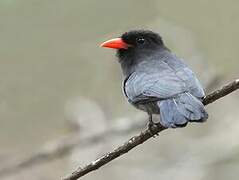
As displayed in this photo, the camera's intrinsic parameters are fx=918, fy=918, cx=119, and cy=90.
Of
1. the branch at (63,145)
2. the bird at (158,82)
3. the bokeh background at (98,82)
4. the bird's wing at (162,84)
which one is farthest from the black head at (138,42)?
the branch at (63,145)

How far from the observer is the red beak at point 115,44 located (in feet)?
19.4

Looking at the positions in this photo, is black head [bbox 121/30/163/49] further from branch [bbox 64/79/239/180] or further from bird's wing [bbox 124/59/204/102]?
branch [bbox 64/79/239/180]

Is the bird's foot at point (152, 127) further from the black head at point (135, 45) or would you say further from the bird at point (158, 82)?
the black head at point (135, 45)

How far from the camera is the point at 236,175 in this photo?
324 inches

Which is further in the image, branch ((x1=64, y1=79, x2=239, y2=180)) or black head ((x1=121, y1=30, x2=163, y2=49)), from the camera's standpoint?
black head ((x1=121, y1=30, x2=163, y2=49))

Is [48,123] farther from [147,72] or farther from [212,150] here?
[147,72]

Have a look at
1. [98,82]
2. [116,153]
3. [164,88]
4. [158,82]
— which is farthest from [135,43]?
[98,82]

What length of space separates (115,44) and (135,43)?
0.58 ft

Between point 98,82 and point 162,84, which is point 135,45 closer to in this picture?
point 162,84

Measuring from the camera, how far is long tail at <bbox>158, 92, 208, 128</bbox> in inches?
184

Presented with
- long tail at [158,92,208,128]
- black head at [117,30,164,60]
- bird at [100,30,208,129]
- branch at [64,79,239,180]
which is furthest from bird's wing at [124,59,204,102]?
black head at [117,30,164,60]

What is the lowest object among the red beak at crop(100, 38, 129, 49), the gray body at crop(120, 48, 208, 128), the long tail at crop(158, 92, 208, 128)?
the long tail at crop(158, 92, 208, 128)

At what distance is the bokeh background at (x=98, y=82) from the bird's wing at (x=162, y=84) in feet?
7.85

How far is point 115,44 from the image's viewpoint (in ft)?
19.5
